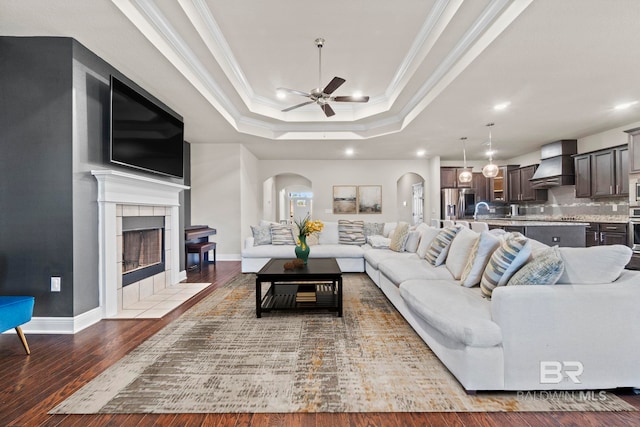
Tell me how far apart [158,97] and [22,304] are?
291cm

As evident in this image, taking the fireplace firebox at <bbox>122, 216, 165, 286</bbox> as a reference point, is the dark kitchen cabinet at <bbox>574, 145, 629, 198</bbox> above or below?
above

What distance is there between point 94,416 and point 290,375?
1077mm

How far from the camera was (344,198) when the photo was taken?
328 inches

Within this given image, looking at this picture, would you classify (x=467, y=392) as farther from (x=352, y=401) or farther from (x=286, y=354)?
(x=286, y=354)

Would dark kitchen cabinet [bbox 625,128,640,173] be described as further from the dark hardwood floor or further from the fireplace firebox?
the fireplace firebox

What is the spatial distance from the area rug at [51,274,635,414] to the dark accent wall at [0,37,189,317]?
119 centimetres

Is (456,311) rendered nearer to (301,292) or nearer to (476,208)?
(301,292)

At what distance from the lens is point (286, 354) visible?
221 cm

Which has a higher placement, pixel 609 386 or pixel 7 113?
pixel 7 113

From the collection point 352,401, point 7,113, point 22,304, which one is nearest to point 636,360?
point 352,401

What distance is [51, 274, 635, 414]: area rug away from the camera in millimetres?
1642

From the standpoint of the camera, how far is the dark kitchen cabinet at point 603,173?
5.07m

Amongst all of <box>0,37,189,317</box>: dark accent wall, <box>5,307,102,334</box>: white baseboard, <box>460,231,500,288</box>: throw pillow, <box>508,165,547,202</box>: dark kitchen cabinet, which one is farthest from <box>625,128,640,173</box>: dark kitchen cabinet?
<box>5,307,102,334</box>: white baseboard
